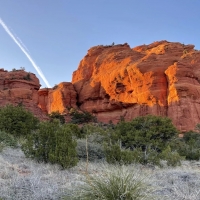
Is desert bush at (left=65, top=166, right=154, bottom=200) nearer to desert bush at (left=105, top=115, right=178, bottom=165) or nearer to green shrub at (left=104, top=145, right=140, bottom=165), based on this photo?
green shrub at (left=104, top=145, right=140, bottom=165)

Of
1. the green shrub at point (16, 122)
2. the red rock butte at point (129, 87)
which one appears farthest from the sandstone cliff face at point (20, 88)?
the green shrub at point (16, 122)

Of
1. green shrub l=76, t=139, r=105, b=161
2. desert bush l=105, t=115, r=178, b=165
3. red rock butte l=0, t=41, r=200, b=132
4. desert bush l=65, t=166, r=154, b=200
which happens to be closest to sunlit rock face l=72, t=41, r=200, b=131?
red rock butte l=0, t=41, r=200, b=132

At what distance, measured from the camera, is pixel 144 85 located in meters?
38.7

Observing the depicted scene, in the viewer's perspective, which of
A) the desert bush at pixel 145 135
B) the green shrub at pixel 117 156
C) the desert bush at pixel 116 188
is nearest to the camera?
the desert bush at pixel 116 188

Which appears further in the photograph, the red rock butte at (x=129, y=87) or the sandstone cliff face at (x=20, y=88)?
the sandstone cliff face at (x=20, y=88)

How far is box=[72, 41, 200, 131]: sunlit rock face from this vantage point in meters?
34.8

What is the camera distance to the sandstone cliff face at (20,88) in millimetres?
36719

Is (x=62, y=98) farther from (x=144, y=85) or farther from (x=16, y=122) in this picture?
(x=16, y=122)

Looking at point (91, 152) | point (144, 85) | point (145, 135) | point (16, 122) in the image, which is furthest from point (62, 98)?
point (91, 152)

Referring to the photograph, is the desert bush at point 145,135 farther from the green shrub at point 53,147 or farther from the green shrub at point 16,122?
the green shrub at point 16,122

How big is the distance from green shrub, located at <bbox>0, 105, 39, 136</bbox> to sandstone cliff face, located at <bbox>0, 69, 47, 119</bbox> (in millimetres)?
19225

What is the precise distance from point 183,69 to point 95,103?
17053mm

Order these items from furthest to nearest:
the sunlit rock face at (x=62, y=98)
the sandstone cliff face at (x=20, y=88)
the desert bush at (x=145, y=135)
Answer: the sunlit rock face at (x=62, y=98) < the sandstone cliff face at (x=20, y=88) < the desert bush at (x=145, y=135)

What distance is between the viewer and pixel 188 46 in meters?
43.7
